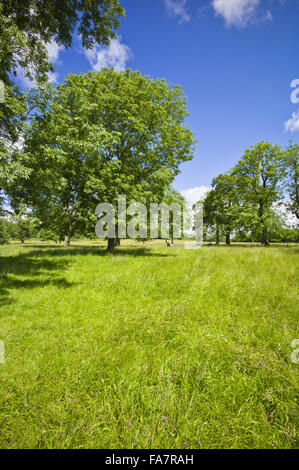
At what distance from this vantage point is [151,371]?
263 centimetres

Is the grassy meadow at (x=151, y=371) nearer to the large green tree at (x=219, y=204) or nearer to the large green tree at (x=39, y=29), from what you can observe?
the large green tree at (x=39, y=29)

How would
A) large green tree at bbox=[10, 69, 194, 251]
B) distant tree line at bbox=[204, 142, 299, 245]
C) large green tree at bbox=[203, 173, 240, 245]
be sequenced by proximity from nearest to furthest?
large green tree at bbox=[10, 69, 194, 251]
distant tree line at bbox=[204, 142, 299, 245]
large green tree at bbox=[203, 173, 240, 245]

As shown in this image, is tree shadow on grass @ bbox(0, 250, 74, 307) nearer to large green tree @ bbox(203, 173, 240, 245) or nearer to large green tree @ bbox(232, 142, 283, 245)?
large green tree @ bbox(232, 142, 283, 245)

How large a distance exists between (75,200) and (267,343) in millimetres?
13052

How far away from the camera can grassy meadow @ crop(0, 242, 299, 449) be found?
6.06 ft

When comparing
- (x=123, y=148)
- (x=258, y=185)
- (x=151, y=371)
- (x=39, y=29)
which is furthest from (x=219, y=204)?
(x=151, y=371)

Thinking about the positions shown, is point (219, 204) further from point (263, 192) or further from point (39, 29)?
point (39, 29)

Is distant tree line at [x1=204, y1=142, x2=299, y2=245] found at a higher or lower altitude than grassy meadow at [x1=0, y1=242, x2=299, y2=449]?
higher

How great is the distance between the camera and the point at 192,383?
2424 millimetres

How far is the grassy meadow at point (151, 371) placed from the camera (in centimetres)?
185

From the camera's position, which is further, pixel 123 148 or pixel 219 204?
pixel 219 204

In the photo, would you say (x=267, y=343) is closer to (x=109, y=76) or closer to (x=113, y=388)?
(x=113, y=388)

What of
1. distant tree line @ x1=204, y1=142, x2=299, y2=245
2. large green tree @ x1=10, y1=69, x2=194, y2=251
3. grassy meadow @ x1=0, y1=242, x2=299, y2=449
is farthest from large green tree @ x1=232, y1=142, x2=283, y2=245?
grassy meadow @ x1=0, y1=242, x2=299, y2=449
